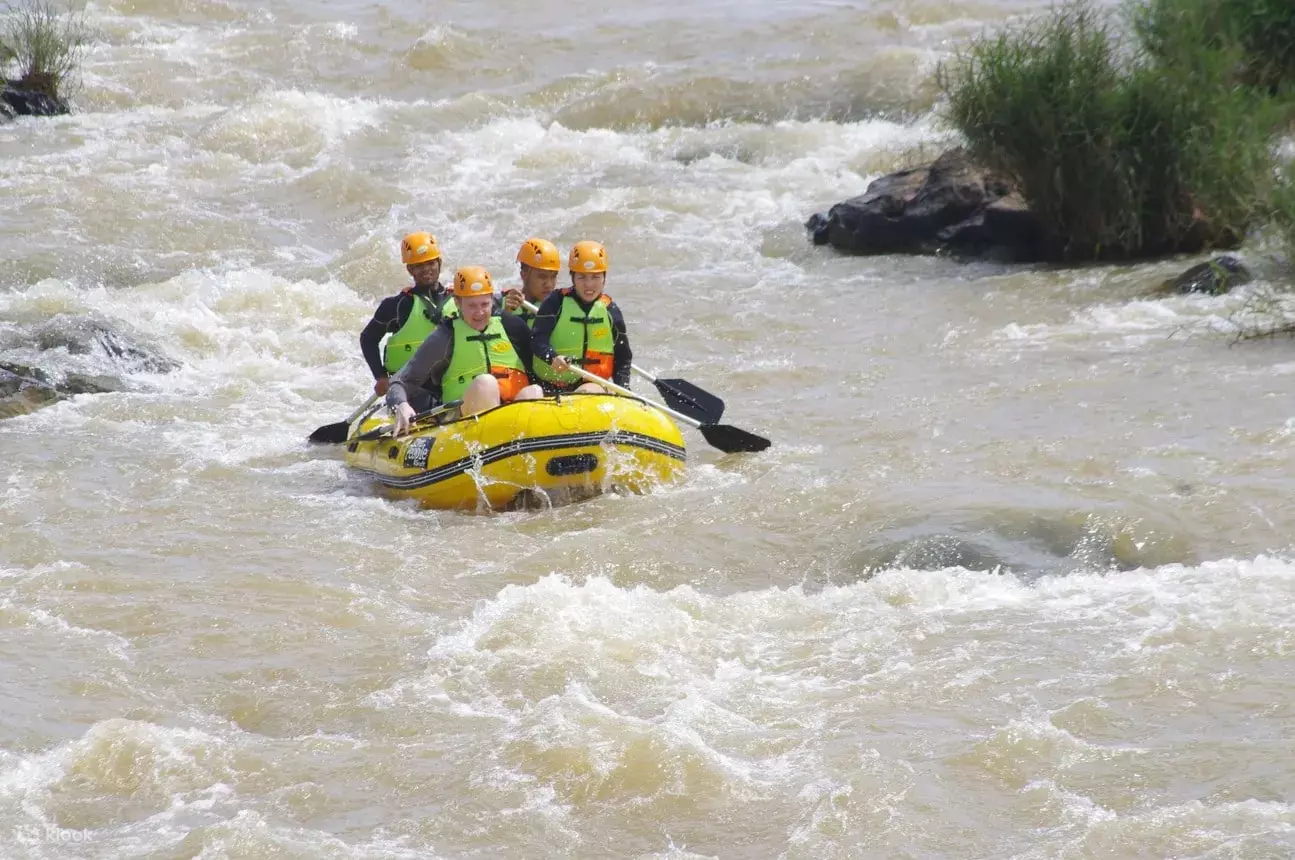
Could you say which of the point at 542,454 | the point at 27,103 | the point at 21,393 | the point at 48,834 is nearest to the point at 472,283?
the point at 542,454

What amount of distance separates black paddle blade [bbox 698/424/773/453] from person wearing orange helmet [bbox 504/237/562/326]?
1114 mm

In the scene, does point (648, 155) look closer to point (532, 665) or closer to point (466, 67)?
point (466, 67)

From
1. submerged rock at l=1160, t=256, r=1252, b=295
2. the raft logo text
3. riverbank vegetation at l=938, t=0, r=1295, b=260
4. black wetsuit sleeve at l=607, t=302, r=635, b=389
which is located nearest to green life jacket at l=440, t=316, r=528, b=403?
black wetsuit sleeve at l=607, t=302, r=635, b=389

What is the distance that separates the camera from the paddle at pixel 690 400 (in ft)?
29.6

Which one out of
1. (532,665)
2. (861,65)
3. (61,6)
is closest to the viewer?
(532,665)

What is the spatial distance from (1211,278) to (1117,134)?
1630 millimetres

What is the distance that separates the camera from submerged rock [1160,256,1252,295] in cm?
1127

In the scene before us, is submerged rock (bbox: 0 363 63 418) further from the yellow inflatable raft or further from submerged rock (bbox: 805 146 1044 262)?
submerged rock (bbox: 805 146 1044 262)

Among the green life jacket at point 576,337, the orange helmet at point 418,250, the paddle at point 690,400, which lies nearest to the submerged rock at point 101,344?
the orange helmet at point 418,250

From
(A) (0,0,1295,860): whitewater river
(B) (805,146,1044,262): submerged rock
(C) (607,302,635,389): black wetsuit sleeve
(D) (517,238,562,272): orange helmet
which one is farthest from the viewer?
(B) (805,146,1044,262): submerged rock

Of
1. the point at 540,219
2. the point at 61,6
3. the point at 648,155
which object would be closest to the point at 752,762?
the point at 540,219

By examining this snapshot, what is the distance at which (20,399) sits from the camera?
10.0 meters

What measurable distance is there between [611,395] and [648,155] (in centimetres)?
906

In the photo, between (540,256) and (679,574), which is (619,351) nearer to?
(540,256)
